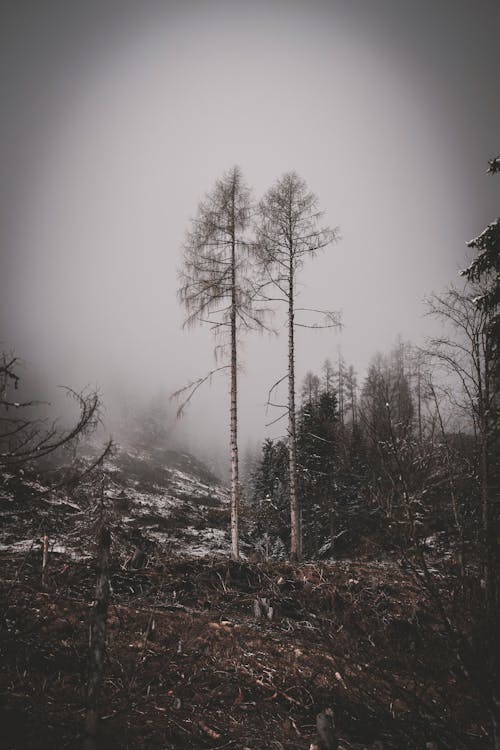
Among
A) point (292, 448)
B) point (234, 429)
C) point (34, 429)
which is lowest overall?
point (34, 429)

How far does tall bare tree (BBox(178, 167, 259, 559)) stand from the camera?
420 inches

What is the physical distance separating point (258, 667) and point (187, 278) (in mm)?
9722

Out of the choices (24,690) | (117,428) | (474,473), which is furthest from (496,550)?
(117,428)

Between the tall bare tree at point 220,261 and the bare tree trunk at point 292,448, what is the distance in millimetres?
1243

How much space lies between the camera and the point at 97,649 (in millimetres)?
1698

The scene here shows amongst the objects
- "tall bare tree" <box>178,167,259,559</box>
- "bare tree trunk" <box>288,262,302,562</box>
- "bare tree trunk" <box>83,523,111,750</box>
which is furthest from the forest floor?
"tall bare tree" <box>178,167,259,559</box>

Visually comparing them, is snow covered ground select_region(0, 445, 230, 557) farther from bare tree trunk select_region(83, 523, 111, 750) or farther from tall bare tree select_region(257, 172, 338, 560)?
tall bare tree select_region(257, 172, 338, 560)

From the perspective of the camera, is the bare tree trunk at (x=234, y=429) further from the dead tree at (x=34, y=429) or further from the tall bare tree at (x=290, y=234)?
the dead tree at (x=34, y=429)

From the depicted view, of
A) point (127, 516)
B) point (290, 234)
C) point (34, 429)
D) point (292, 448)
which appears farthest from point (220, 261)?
point (127, 516)

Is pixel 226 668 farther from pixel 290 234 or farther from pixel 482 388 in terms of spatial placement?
pixel 290 234

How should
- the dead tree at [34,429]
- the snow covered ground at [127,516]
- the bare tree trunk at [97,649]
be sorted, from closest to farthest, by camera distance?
the bare tree trunk at [97,649], the dead tree at [34,429], the snow covered ground at [127,516]

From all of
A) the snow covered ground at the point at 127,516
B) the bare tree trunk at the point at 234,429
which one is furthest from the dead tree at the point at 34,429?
the bare tree trunk at the point at 234,429

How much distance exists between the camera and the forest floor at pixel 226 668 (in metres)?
2.38

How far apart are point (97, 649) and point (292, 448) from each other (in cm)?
862
